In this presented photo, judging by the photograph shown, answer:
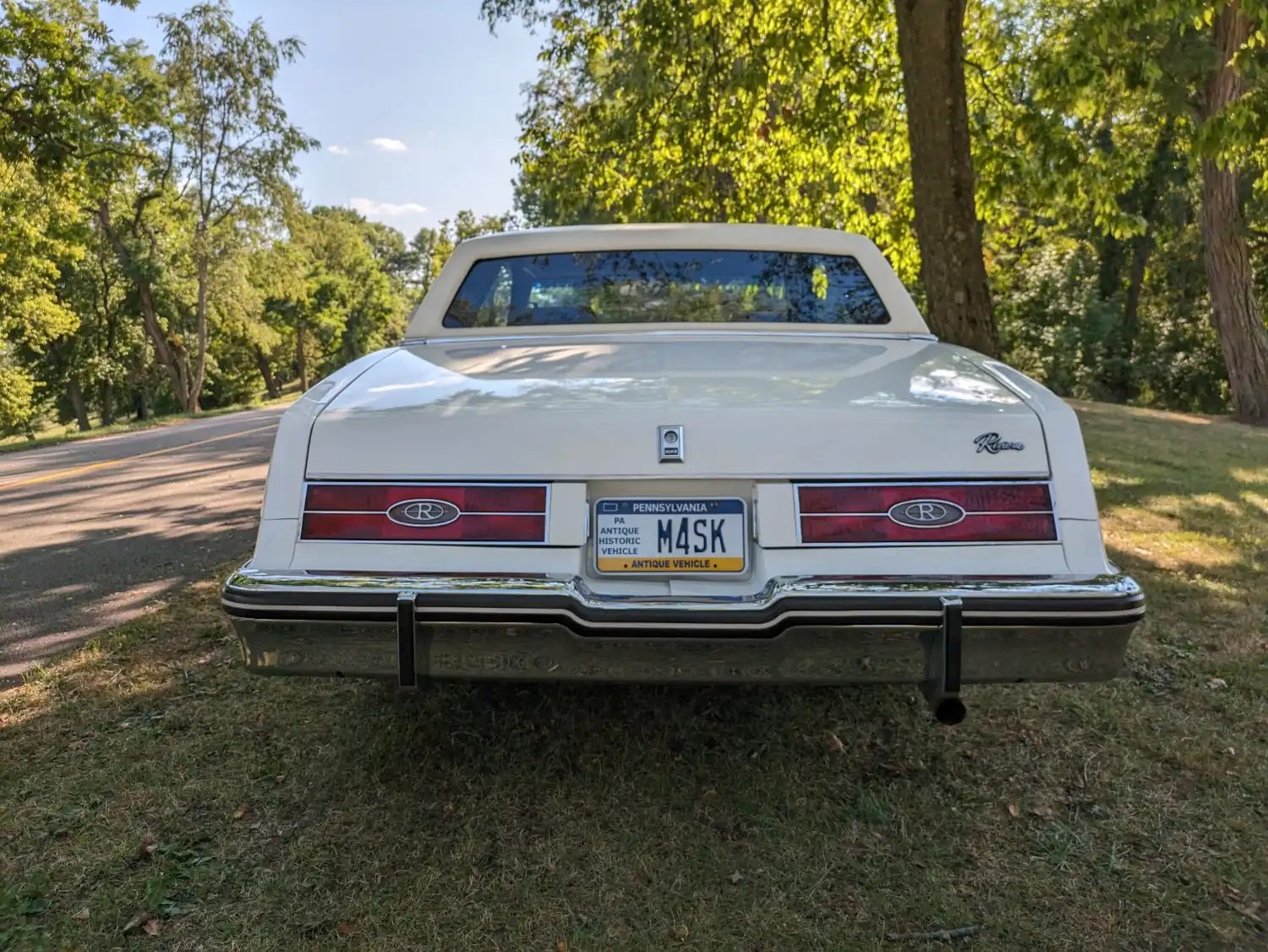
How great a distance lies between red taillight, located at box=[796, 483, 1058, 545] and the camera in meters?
2.32

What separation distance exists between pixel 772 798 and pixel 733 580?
0.93 m

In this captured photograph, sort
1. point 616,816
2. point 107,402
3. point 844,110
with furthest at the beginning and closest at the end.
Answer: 1. point 107,402
2. point 844,110
3. point 616,816

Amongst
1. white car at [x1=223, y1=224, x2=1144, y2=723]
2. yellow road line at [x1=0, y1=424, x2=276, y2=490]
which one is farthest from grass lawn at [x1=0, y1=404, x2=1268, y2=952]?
yellow road line at [x1=0, y1=424, x2=276, y2=490]

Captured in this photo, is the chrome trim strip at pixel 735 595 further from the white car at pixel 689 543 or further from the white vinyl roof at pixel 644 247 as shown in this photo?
the white vinyl roof at pixel 644 247

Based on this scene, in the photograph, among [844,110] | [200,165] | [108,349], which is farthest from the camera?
[108,349]

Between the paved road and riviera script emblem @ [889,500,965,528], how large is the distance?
12.4ft

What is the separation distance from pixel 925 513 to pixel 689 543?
622 mm

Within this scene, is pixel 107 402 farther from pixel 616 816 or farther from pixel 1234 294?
pixel 616 816

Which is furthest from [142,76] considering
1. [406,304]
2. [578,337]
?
[406,304]

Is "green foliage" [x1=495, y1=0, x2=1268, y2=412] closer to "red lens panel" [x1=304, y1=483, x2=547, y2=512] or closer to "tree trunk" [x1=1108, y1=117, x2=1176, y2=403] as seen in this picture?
"red lens panel" [x1=304, y1=483, x2=547, y2=512]

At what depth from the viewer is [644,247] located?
385 cm

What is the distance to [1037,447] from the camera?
93.4 inches

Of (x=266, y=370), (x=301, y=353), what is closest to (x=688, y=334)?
(x=301, y=353)

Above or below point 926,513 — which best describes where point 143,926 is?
below
